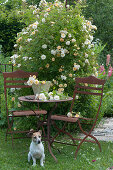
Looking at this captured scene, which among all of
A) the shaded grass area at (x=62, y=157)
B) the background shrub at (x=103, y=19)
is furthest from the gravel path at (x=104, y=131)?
the background shrub at (x=103, y=19)

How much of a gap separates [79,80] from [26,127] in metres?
1.71

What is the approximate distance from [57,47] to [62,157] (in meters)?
1.90

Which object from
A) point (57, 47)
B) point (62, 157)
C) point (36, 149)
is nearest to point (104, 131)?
point (62, 157)

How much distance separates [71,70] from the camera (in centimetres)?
558

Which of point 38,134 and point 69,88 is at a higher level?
point 69,88

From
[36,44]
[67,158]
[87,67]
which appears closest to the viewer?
[67,158]

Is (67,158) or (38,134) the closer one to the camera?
(38,134)

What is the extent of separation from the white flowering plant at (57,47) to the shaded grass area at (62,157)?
1164mm

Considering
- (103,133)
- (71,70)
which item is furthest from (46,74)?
(103,133)

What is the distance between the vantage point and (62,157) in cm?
438

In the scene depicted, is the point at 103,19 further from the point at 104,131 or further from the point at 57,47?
the point at 57,47

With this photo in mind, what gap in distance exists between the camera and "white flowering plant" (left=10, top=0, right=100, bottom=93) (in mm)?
5289

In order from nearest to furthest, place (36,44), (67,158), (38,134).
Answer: (38,134)
(67,158)
(36,44)

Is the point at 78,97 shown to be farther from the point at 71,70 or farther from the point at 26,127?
the point at 26,127
